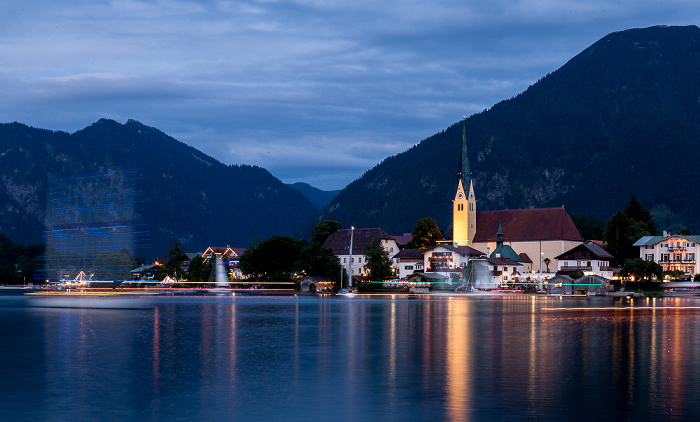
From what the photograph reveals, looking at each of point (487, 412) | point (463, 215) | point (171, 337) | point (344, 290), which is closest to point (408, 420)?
point (487, 412)

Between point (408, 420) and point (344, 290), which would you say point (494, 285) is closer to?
point (344, 290)

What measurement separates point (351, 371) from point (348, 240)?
138m

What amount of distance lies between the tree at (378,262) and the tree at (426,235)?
1116 inches

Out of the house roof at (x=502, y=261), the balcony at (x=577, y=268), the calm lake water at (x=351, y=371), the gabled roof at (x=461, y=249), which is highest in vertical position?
the gabled roof at (x=461, y=249)

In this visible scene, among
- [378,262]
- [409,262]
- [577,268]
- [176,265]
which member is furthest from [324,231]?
[577,268]

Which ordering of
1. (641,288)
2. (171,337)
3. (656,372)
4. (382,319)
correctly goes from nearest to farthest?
(656,372) → (171,337) → (382,319) → (641,288)

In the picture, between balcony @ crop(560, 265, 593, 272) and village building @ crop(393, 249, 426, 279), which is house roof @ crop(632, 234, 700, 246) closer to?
balcony @ crop(560, 265, 593, 272)

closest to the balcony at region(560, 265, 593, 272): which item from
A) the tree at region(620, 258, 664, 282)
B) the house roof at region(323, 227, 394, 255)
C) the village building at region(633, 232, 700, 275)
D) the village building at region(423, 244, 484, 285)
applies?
the village building at region(633, 232, 700, 275)

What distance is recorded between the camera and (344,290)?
13050 centimetres

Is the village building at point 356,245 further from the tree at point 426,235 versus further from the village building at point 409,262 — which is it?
the tree at point 426,235

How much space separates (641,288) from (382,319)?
245 feet

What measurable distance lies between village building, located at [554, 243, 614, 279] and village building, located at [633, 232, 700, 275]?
676 centimetres

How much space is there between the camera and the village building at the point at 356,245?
167500mm

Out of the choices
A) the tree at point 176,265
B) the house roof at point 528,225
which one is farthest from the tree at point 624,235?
the tree at point 176,265
